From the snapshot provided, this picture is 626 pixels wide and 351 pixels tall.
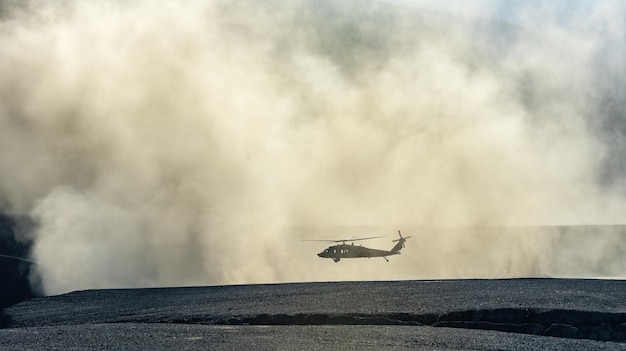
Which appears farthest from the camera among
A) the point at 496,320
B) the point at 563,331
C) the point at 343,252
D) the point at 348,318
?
the point at 343,252

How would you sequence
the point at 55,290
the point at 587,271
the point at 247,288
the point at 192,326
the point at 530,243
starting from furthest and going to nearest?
the point at 530,243
the point at 587,271
the point at 55,290
the point at 247,288
the point at 192,326

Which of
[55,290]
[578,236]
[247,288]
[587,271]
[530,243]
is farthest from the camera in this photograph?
[578,236]

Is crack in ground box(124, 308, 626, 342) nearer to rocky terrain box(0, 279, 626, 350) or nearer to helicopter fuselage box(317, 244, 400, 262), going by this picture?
rocky terrain box(0, 279, 626, 350)

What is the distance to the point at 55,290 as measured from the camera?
3931cm

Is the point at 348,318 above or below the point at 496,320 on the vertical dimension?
above

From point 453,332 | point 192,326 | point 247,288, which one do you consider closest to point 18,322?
point 192,326

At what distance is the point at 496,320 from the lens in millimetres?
22734

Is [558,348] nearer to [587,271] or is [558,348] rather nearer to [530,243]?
[587,271]

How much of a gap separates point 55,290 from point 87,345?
2035 centimetres

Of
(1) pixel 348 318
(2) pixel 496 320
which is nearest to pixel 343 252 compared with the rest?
(1) pixel 348 318

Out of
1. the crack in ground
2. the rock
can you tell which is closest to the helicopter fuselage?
the crack in ground

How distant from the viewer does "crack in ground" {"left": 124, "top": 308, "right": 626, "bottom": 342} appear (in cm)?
2125

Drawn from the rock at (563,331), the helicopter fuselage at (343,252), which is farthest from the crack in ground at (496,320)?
the helicopter fuselage at (343,252)

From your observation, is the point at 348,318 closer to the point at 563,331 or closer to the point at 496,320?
the point at 496,320
